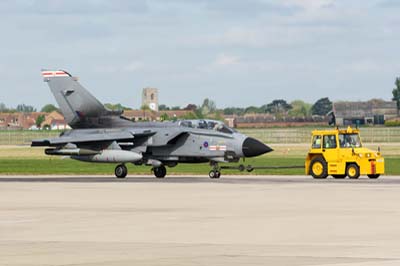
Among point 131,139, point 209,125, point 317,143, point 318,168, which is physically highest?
point 209,125

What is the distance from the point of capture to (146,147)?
4909cm

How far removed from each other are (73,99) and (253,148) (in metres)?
9.76

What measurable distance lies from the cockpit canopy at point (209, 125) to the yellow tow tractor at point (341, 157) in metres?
3.58

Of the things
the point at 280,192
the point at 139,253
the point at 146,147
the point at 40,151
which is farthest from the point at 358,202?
the point at 40,151

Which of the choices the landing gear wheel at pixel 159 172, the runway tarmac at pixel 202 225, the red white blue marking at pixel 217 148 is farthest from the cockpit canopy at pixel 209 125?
the runway tarmac at pixel 202 225

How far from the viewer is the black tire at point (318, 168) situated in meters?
46.3

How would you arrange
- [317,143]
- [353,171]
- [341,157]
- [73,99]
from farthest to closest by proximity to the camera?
[73,99] → [317,143] → [341,157] → [353,171]

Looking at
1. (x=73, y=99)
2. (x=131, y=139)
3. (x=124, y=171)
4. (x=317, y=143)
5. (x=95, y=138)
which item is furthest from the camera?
(x=73, y=99)

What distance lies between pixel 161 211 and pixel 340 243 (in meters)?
8.80

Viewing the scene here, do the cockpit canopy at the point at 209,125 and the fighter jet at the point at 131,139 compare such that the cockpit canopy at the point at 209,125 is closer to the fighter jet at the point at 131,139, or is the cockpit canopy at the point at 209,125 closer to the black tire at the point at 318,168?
the fighter jet at the point at 131,139

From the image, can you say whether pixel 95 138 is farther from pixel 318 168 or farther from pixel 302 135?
pixel 302 135

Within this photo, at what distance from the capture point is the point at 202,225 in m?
23.4

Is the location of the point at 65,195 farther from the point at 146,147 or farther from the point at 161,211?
the point at 146,147

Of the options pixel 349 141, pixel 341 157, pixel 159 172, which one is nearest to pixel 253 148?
pixel 341 157
